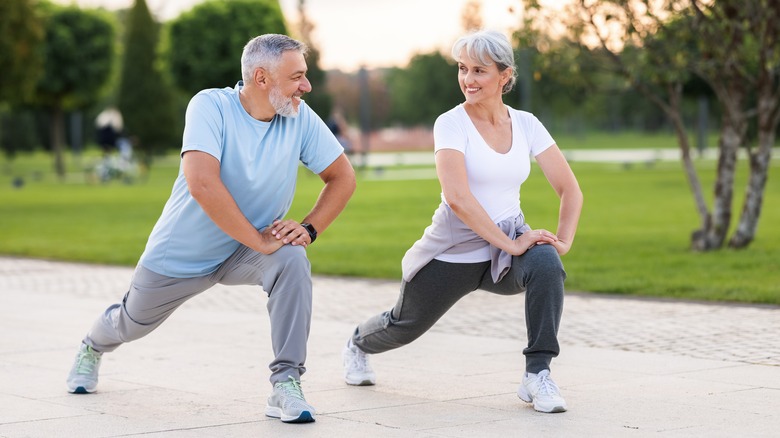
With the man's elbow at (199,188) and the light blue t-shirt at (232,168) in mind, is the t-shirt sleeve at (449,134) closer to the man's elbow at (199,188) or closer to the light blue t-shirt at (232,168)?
the light blue t-shirt at (232,168)

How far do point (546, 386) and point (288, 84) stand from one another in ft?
5.57

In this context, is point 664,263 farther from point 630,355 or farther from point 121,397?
point 121,397

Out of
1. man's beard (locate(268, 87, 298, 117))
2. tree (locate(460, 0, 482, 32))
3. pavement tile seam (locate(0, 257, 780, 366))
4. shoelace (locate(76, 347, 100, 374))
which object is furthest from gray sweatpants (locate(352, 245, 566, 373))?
tree (locate(460, 0, 482, 32))

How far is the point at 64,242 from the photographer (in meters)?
16.9

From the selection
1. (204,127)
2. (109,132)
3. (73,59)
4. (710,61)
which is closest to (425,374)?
(204,127)

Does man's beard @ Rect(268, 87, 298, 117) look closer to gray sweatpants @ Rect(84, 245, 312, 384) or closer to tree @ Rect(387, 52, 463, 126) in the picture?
gray sweatpants @ Rect(84, 245, 312, 384)

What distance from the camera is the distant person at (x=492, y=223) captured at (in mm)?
5668

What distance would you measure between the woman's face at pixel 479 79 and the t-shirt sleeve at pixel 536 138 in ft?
0.87

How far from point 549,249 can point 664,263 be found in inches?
290

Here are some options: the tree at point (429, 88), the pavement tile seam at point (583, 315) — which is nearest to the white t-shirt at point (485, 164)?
the pavement tile seam at point (583, 315)

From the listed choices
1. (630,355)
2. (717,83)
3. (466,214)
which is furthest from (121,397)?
(717,83)

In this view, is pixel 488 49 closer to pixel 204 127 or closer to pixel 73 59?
pixel 204 127

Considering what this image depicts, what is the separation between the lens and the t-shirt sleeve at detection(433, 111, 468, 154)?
5.74 meters

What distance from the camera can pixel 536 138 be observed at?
5.95 m
